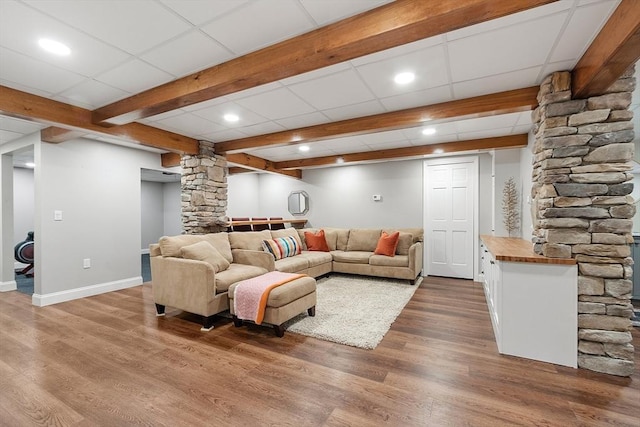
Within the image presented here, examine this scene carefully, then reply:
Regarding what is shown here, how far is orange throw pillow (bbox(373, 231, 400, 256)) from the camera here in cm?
504

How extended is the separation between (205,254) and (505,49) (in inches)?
133

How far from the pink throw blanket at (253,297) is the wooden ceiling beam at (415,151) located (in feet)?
10.5

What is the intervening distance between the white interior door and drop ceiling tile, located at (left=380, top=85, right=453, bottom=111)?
2601mm

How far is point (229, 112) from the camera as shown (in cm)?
330

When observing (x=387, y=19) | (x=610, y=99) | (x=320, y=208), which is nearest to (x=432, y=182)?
(x=320, y=208)

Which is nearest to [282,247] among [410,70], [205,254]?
[205,254]

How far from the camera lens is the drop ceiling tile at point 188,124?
137 inches

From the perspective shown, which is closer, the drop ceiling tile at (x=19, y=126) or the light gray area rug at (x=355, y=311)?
the light gray area rug at (x=355, y=311)

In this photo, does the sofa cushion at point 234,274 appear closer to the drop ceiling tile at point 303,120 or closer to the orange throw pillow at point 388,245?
the drop ceiling tile at point 303,120

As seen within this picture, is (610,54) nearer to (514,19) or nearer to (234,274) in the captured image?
(514,19)

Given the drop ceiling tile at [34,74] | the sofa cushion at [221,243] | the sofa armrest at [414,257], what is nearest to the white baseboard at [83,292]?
the sofa cushion at [221,243]

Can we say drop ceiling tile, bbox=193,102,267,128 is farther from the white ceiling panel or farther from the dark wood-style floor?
the dark wood-style floor

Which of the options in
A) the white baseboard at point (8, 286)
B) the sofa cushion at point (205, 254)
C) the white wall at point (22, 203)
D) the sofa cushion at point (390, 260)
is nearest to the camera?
the sofa cushion at point (205, 254)

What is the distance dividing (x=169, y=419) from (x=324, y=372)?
103 centimetres
